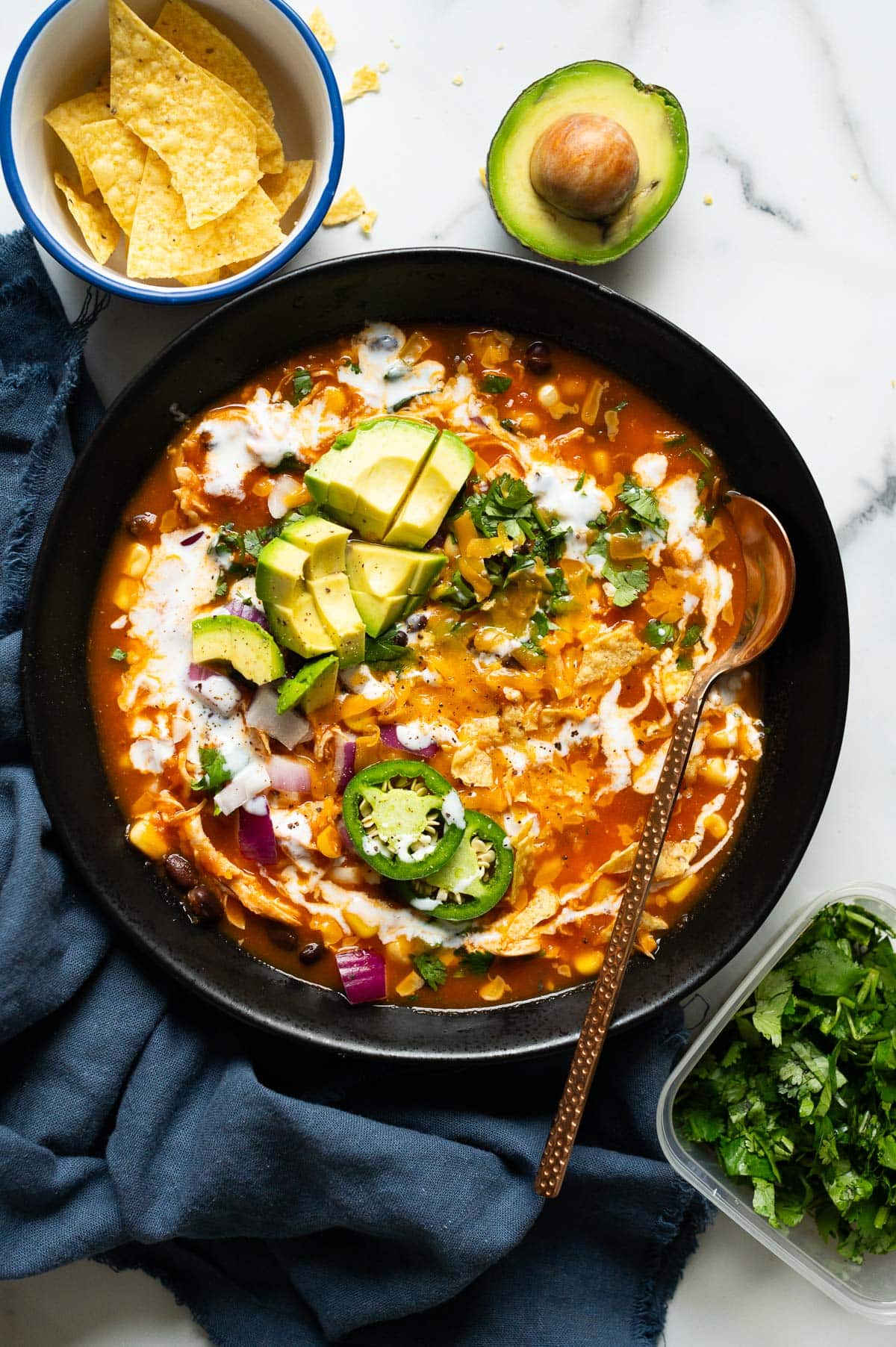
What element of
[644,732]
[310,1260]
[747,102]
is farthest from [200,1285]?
[747,102]

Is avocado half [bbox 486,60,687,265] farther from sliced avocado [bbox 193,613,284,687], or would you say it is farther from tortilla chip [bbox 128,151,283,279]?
sliced avocado [bbox 193,613,284,687]

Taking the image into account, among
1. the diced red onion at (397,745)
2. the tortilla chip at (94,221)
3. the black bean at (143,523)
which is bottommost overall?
the diced red onion at (397,745)

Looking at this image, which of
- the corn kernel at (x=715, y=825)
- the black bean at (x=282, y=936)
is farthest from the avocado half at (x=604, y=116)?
the black bean at (x=282, y=936)

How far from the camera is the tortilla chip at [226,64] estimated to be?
331 cm

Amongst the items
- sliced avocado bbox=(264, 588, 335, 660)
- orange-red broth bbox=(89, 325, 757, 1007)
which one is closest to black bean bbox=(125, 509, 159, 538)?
orange-red broth bbox=(89, 325, 757, 1007)

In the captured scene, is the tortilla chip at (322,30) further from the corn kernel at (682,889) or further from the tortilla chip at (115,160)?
the corn kernel at (682,889)

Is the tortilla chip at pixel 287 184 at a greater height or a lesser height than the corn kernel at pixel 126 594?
greater

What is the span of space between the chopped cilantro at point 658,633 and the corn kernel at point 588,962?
37.8 inches

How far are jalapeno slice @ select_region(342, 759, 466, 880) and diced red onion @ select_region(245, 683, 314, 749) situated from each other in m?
0.23

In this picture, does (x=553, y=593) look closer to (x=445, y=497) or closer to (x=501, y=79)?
(x=445, y=497)

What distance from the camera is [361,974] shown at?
3422mm

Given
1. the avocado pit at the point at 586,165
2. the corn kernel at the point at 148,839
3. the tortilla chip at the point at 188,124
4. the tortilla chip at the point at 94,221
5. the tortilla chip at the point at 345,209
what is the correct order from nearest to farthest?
the avocado pit at the point at 586,165 → the tortilla chip at the point at 188,124 → the tortilla chip at the point at 94,221 → the corn kernel at the point at 148,839 → the tortilla chip at the point at 345,209

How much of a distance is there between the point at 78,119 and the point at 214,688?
1717 millimetres

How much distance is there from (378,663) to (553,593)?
1.89 feet
